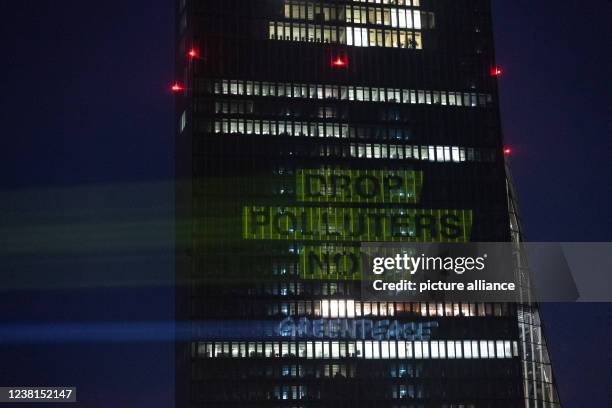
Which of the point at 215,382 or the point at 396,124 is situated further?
the point at 396,124

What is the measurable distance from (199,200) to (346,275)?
889 inches

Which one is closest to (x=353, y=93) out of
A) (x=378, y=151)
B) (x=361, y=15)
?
(x=378, y=151)

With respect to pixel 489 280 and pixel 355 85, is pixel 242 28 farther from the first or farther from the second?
pixel 489 280

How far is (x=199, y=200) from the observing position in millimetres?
164750

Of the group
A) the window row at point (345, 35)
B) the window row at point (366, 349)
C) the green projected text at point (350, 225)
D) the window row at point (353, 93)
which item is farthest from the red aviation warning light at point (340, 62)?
the window row at point (366, 349)

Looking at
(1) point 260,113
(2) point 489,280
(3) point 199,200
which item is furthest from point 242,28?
(2) point 489,280

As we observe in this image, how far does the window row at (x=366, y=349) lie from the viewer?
160875mm

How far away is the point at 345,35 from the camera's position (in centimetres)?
17375

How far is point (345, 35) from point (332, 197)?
24.1m

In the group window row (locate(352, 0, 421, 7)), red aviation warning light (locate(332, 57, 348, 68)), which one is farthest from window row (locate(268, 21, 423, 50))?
window row (locate(352, 0, 421, 7))

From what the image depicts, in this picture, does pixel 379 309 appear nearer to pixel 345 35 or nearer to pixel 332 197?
pixel 332 197

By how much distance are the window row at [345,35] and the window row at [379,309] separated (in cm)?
3730

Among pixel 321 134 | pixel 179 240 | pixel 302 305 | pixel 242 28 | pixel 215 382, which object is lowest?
pixel 215 382

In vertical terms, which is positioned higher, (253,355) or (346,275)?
(346,275)
